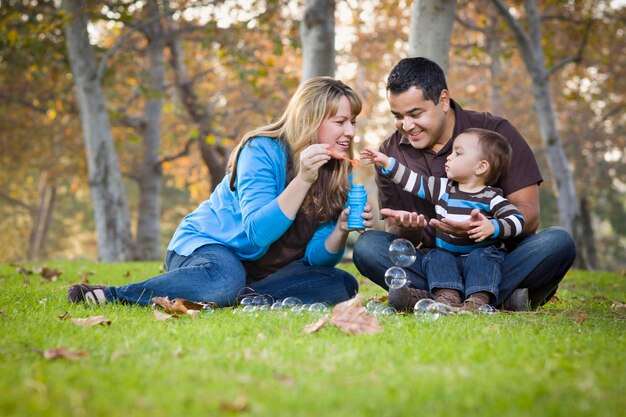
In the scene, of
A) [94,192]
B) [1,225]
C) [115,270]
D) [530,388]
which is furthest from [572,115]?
[1,225]

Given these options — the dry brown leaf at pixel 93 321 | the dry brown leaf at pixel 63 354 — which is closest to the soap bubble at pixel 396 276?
the dry brown leaf at pixel 93 321

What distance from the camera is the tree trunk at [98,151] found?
12.5 meters

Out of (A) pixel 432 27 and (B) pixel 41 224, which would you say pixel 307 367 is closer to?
(A) pixel 432 27

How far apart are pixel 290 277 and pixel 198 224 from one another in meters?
0.76

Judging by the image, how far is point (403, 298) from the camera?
4121 millimetres

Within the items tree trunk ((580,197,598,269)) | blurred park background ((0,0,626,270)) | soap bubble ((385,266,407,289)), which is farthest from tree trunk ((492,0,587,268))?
soap bubble ((385,266,407,289))

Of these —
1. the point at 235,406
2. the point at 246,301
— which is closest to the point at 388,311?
the point at 246,301

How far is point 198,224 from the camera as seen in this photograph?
4785 millimetres

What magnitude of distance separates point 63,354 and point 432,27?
558 centimetres

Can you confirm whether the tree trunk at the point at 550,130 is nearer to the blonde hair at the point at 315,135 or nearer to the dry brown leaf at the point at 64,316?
the blonde hair at the point at 315,135

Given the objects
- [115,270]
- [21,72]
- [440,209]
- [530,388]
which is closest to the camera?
[530,388]

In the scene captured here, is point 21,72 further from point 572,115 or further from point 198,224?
point 572,115

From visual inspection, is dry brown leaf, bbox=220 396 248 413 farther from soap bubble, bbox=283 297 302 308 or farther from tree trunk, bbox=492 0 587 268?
tree trunk, bbox=492 0 587 268

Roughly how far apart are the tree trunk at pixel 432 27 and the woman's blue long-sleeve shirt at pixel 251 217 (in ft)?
9.73
